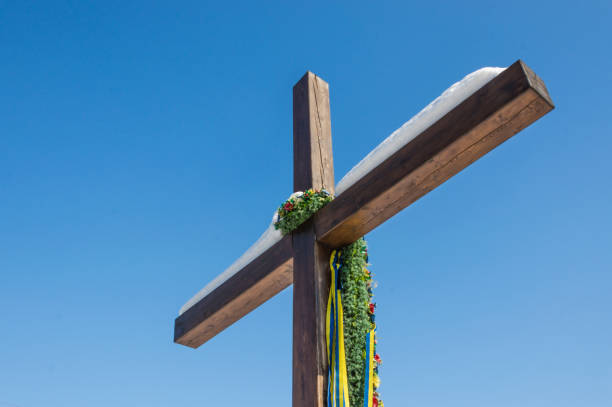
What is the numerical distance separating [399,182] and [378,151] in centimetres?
26

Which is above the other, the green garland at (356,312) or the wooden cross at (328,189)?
the wooden cross at (328,189)

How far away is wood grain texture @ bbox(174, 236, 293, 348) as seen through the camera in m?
3.23

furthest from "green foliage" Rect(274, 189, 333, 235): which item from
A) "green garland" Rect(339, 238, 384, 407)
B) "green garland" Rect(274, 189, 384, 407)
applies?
"green garland" Rect(339, 238, 384, 407)

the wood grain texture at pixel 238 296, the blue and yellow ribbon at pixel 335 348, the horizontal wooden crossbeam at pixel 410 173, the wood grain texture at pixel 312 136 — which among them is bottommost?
the blue and yellow ribbon at pixel 335 348

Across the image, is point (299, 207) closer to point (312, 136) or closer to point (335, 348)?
point (312, 136)

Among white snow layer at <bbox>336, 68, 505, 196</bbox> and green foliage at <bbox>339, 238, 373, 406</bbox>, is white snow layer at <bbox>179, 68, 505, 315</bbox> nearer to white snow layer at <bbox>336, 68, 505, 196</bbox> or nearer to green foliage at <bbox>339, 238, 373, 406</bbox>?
white snow layer at <bbox>336, 68, 505, 196</bbox>

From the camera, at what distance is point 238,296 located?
339 cm

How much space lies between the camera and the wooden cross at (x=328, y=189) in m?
2.21

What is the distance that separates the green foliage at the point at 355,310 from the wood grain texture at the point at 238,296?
0.35m

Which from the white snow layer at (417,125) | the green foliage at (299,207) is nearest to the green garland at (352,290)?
the green foliage at (299,207)

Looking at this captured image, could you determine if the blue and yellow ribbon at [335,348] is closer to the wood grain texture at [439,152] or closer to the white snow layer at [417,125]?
the wood grain texture at [439,152]

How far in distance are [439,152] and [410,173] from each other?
0.56 ft

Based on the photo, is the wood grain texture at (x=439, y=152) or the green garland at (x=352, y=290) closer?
the wood grain texture at (x=439, y=152)

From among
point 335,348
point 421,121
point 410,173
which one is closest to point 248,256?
point 335,348
